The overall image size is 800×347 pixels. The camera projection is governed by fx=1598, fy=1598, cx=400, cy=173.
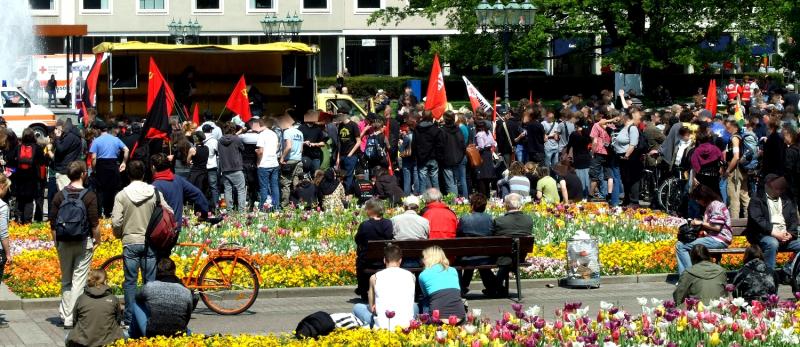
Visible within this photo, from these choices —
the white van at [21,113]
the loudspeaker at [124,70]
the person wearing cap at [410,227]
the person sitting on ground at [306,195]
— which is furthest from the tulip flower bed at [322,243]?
the white van at [21,113]

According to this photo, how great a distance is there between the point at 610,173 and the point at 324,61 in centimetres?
4943

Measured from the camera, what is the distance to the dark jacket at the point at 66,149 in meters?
24.0

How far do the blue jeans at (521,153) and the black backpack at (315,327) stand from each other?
1537cm

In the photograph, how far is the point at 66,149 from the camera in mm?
24078

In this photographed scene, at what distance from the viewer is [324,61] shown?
7475 centimetres

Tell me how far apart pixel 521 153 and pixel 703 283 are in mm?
14114

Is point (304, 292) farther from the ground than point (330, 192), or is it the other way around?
point (330, 192)

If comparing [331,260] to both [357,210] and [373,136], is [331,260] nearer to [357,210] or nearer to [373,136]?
[357,210]

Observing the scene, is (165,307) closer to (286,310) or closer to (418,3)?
(286,310)

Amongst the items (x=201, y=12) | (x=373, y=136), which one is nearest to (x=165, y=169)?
(x=373, y=136)

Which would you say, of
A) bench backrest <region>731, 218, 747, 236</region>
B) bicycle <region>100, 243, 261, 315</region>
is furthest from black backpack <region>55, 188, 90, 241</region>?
bench backrest <region>731, 218, 747, 236</region>

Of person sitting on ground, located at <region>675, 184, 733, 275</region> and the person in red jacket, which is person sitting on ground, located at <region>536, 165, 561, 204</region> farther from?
the person in red jacket

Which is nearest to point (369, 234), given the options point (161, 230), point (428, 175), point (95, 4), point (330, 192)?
point (161, 230)

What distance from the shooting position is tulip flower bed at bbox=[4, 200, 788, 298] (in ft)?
57.7
